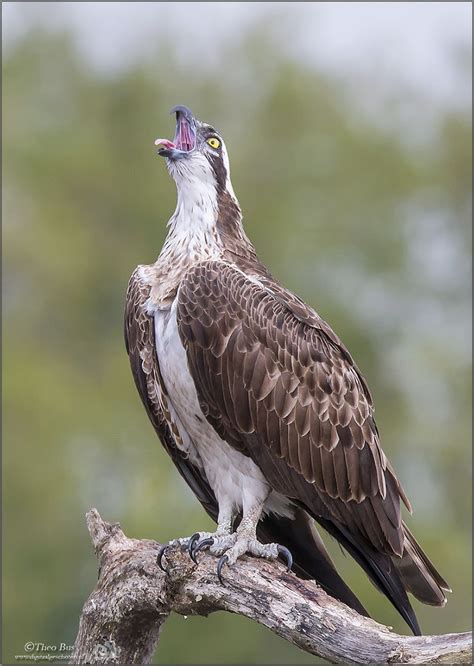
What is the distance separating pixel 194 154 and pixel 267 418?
6.24 ft

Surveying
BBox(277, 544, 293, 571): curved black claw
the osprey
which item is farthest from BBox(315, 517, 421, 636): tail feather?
BBox(277, 544, 293, 571): curved black claw

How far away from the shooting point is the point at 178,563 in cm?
706

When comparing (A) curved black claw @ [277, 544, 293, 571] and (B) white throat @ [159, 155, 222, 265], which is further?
(B) white throat @ [159, 155, 222, 265]

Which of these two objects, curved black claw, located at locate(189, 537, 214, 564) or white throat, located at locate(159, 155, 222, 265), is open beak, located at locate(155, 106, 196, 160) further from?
curved black claw, located at locate(189, 537, 214, 564)

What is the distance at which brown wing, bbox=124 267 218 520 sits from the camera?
776cm

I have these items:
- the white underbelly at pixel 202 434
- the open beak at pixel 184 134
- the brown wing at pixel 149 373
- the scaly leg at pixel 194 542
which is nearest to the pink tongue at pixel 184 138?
the open beak at pixel 184 134

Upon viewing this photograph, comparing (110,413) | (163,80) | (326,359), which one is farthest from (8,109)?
(326,359)

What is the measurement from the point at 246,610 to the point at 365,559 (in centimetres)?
108

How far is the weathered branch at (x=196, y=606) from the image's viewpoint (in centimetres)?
630

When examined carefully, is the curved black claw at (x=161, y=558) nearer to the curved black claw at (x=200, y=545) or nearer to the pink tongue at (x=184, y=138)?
the curved black claw at (x=200, y=545)

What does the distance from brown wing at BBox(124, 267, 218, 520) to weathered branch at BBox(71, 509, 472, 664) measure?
780 mm

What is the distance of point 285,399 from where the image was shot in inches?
298

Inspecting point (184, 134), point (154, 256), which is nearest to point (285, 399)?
point (184, 134)

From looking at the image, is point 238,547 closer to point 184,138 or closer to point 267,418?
point 267,418
